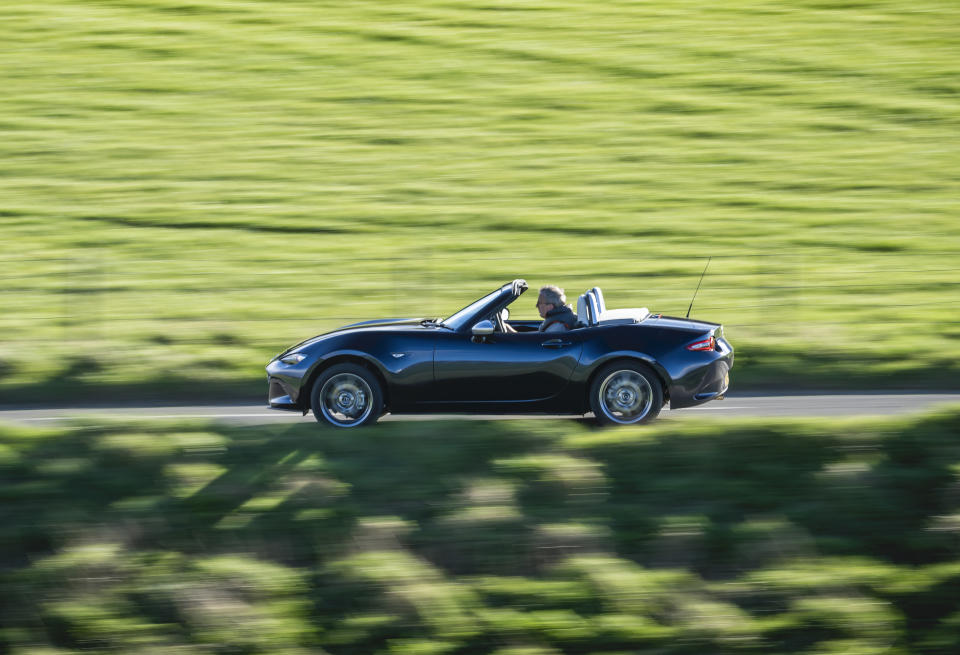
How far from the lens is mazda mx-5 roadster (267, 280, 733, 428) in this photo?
836 centimetres

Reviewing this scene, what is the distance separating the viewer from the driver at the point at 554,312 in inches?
337

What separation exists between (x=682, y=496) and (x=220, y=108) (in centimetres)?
1892

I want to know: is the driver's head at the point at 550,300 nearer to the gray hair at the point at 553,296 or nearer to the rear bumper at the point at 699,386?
the gray hair at the point at 553,296

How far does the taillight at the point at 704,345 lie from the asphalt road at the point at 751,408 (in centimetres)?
158

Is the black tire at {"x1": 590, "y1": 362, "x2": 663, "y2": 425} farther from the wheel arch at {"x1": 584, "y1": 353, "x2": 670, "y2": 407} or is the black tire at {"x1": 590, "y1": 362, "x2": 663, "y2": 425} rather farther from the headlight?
the headlight

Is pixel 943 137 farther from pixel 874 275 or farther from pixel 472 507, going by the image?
pixel 472 507

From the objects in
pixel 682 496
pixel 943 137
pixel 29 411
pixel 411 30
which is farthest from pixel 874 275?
pixel 411 30

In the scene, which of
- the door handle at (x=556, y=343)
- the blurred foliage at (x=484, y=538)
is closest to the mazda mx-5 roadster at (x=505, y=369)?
the door handle at (x=556, y=343)

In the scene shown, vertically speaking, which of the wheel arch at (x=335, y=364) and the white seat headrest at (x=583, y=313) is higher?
the white seat headrest at (x=583, y=313)

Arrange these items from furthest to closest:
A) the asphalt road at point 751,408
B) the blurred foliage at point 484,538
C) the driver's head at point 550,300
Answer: the asphalt road at point 751,408, the driver's head at point 550,300, the blurred foliage at point 484,538

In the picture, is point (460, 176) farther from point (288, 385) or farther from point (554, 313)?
point (288, 385)

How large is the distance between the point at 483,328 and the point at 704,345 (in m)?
1.81

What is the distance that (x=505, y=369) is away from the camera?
843cm

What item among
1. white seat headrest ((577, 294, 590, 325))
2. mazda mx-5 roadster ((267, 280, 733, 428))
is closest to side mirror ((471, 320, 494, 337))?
mazda mx-5 roadster ((267, 280, 733, 428))
